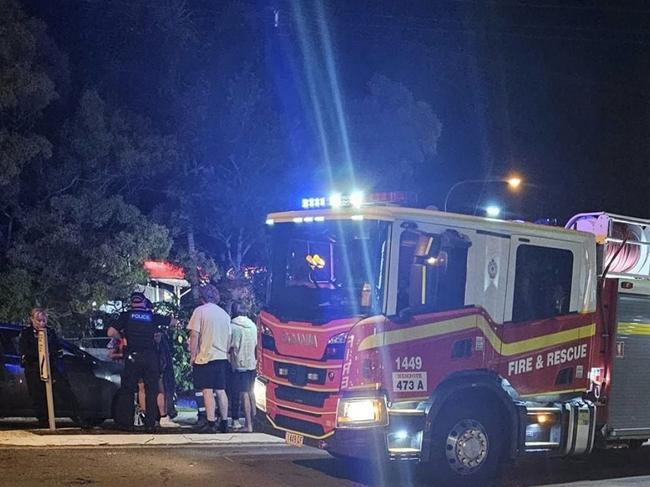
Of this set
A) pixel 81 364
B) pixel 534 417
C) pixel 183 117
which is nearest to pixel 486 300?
pixel 534 417

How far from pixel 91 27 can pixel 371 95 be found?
7.68 meters

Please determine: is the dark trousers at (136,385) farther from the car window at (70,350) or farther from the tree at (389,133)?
the tree at (389,133)

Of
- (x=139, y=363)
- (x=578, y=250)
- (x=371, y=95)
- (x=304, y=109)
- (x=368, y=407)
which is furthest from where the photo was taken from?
(x=371, y=95)

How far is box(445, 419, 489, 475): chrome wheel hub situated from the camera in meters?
8.40

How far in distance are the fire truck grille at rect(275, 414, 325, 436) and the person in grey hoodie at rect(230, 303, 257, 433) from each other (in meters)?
2.98

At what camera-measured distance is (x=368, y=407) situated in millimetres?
7766

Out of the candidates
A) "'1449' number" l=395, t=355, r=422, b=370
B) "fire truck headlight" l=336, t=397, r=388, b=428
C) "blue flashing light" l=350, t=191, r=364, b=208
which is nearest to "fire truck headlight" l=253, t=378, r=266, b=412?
"fire truck headlight" l=336, t=397, r=388, b=428

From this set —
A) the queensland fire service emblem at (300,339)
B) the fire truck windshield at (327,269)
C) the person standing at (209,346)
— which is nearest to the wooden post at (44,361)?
the person standing at (209,346)

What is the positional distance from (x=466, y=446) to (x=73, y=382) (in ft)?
18.2

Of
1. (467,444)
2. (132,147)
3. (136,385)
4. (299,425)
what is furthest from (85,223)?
(467,444)

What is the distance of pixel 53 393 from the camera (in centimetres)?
1130

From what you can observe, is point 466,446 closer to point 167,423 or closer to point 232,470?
point 232,470

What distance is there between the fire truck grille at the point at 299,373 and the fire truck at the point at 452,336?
0.05 ft

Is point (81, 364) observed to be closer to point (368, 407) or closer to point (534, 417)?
point (368, 407)
